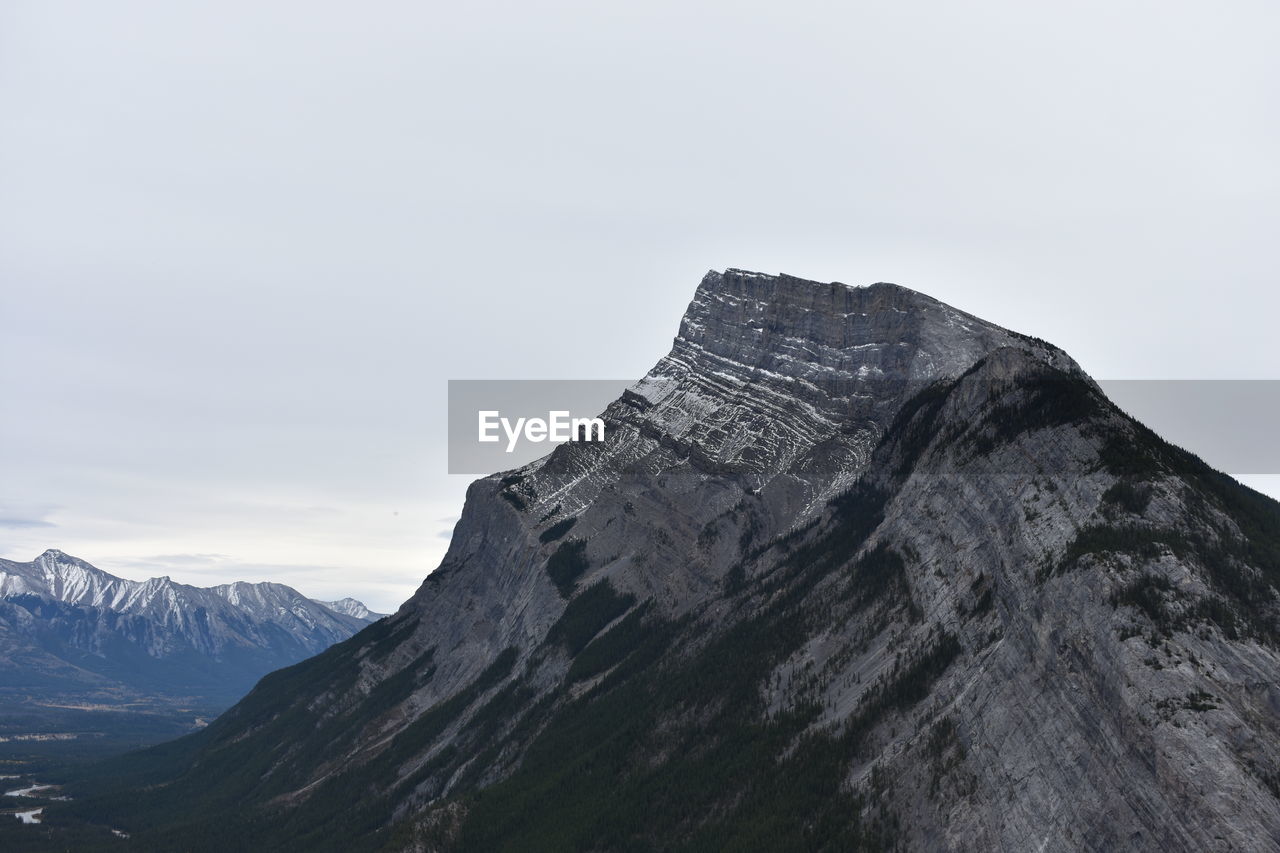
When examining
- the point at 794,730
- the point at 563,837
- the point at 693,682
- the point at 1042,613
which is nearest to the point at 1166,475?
the point at 1042,613

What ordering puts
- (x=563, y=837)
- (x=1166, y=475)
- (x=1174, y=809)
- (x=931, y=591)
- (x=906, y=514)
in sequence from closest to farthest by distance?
(x=1174, y=809) < (x=1166, y=475) < (x=931, y=591) < (x=563, y=837) < (x=906, y=514)

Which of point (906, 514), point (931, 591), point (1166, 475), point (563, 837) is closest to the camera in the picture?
point (1166, 475)

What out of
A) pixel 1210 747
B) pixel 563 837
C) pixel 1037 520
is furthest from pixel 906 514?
pixel 1210 747

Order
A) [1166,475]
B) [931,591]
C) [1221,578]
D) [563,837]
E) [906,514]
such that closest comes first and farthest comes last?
[1221,578]
[1166,475]
[931,591]
[563,837]
[906,514]

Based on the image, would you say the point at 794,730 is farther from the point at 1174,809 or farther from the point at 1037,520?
the point at 1174,809

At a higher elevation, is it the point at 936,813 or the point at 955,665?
the point at 955,665

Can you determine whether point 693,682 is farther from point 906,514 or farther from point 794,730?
point 906,514

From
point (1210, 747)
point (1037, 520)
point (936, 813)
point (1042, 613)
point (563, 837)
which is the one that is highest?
point (1037, 520)

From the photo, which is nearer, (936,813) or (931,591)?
(936,813)

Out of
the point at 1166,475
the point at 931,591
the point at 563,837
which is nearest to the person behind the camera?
the point at 1166,475
